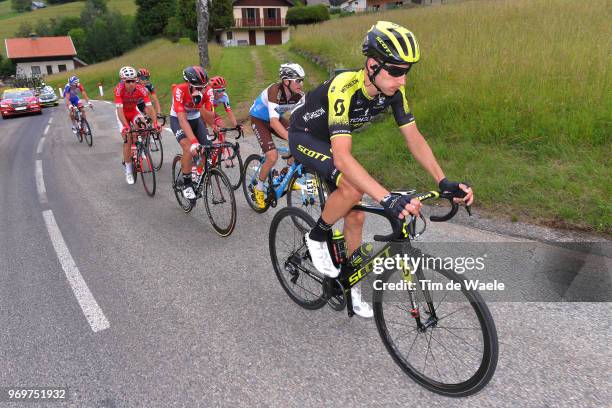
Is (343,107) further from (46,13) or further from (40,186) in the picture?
(46,13)

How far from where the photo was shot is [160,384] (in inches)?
113

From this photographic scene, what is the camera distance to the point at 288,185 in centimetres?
539

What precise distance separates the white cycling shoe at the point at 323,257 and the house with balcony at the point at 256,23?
58.6 m

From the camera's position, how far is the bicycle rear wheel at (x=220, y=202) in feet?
17.1

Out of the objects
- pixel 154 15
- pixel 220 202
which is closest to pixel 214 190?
pixel 220 202

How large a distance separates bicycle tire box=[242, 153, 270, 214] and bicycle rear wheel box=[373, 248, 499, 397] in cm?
331

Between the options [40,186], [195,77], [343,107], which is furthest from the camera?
[40,186]

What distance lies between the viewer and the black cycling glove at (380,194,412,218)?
2.18 metres

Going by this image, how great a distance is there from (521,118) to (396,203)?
568 centimetres

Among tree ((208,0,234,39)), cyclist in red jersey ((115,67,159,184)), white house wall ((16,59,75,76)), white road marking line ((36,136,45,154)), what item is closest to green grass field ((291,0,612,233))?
cyclist in red jersey ((115,67,159,184))

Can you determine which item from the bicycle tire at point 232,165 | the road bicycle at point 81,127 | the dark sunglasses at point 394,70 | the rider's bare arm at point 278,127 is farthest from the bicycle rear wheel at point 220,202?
the road bicycle at point 81,127

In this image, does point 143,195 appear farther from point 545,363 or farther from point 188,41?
point 188,41

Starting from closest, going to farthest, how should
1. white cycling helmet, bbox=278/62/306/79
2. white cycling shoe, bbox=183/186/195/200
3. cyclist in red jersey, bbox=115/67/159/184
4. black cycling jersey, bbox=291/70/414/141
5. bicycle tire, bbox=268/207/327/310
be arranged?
black cycling jersey, bbox=291/70/414/141
bicycle tire, bbox=268/207/327/310
white cycling helmet, bbox=278/62/306/79
white cycling shoe, bbox=183/186/195/200
cyclist in red jersey, bbox=115/67/159/184

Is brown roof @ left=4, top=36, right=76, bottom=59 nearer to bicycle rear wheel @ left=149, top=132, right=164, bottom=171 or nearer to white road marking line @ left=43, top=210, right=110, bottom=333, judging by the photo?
bicycle rear wheel @ left=149, top=132, right=164, bottom=171
